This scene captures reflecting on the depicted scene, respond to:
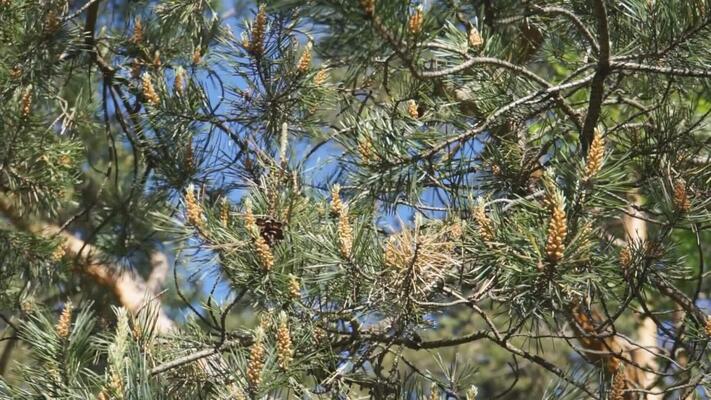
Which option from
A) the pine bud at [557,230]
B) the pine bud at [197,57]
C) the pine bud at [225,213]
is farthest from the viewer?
the pine bud at [197,57]

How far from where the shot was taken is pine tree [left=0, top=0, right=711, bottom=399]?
113 cm

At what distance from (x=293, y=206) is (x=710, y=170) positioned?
0.57 m

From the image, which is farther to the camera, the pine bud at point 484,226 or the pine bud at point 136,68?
the pine bud at point 136,68

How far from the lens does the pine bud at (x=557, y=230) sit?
3.43 ft

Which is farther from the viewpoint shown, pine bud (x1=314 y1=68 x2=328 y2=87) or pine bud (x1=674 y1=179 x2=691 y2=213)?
pine bud (x1=314 y1=68 x2=328 y2=87)

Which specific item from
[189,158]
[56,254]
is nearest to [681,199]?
[189,158]

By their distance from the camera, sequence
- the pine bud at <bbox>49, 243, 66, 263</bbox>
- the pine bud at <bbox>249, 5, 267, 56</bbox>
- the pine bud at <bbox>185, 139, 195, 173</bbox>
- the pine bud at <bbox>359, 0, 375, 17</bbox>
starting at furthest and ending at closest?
the pine bud at <bbox>49, 243, 66, 263</bbox> → the pine bud at <bbox>185, 139, 195, 173</bbox> → the pine bud at <bbox>249, 5, 267, 56</bbox> → the pine bud at <bbox>359, 0, 375, 17</bbox>

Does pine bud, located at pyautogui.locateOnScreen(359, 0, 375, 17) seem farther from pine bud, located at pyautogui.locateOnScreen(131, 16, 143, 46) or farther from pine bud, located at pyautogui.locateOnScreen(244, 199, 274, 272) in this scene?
pine bud, located at pyautogui.locateOnScreen(131, 16, 143, 46)

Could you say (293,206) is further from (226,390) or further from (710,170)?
(710,170)

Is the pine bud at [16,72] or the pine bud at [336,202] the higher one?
the pine bud at [16,72]

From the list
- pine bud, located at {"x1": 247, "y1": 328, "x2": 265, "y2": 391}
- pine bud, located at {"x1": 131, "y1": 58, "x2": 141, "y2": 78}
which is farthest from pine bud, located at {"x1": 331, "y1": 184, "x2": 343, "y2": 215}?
pine bud, located at {"x1": 131, "y1": 58, "x2": 141, "y2": 78}

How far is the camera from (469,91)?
1.42 meters

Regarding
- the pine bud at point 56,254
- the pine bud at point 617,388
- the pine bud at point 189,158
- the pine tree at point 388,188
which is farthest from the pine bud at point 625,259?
the pine bud at point 56,254

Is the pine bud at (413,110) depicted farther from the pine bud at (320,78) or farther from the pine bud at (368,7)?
the pine bud at (368,7)
